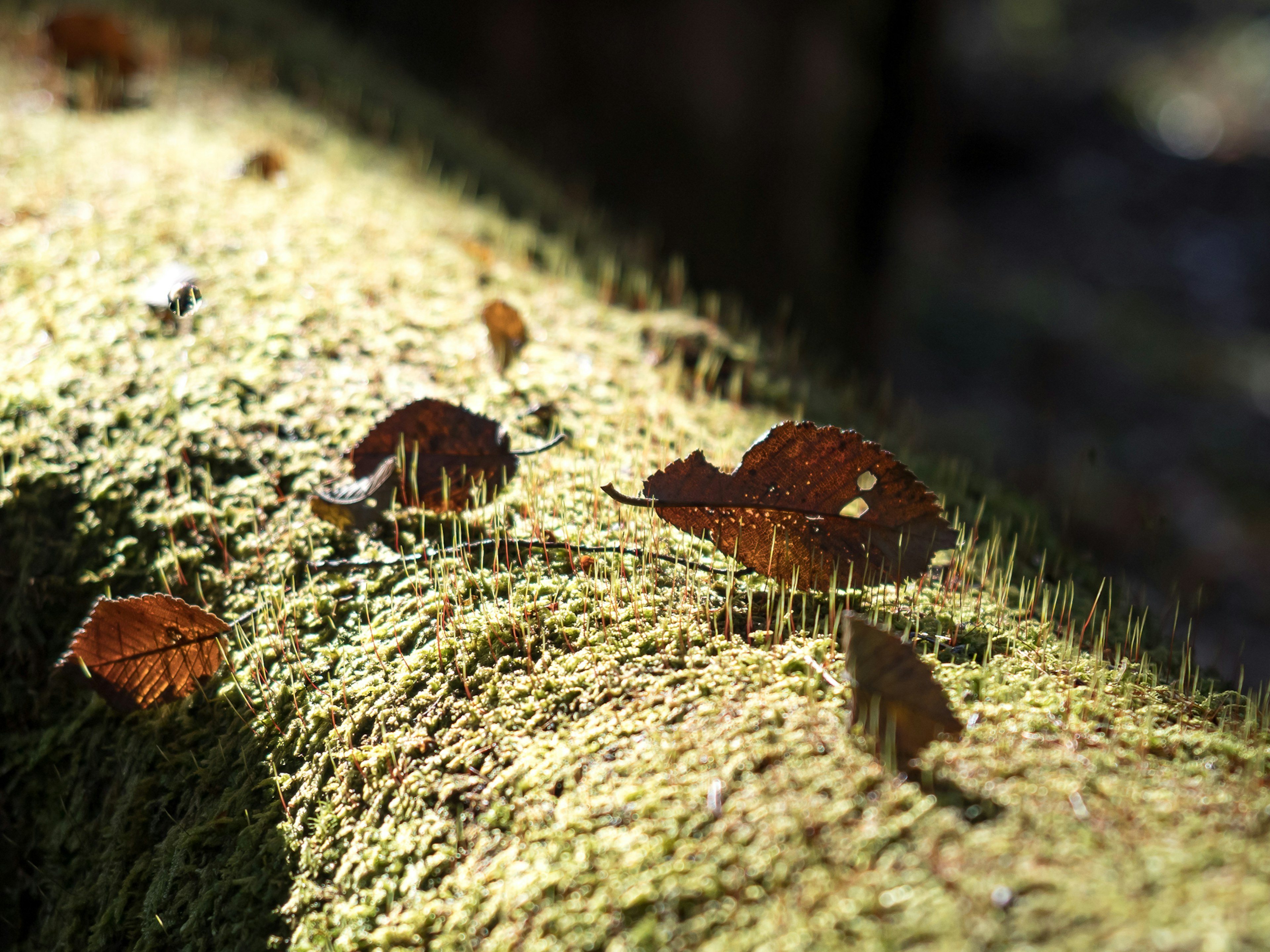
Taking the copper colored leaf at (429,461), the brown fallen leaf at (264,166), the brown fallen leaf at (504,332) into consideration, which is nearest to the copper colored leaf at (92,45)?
the brown fallen leaf at (264,166)

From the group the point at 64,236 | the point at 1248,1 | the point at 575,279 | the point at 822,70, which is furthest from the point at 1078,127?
the point at 64,236

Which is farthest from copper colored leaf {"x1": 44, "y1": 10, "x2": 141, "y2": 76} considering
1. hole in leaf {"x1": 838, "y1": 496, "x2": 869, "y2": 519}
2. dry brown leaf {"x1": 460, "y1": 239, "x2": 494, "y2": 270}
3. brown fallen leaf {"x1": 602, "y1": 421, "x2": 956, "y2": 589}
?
hole in leaf {"x1": 838, "y1": 496, "x2": 869, "y2": 519}

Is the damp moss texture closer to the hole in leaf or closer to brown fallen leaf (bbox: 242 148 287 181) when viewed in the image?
the hole in leaf

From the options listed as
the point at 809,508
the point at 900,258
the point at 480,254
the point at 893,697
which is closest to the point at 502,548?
the point at 809,508

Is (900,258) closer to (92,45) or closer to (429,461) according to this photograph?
(92,45)

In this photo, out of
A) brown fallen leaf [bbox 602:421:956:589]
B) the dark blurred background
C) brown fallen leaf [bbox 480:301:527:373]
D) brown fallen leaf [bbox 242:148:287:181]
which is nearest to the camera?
brown fallen leaf [bbox 602:421:956:589]
